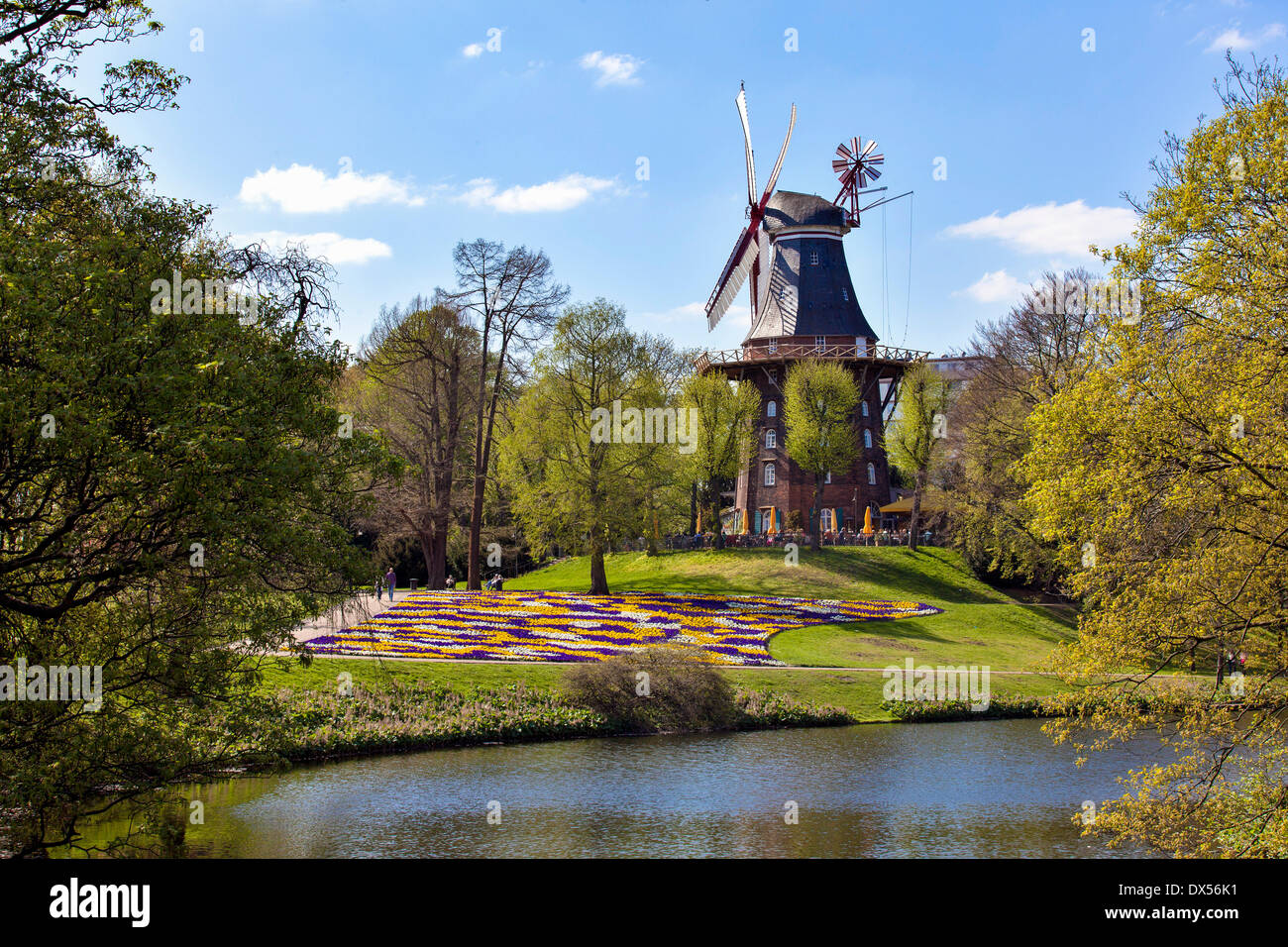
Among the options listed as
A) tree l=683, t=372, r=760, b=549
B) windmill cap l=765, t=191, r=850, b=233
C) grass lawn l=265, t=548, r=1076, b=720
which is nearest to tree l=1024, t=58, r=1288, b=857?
grass lawn l=265, t=548, r=1076, b=720

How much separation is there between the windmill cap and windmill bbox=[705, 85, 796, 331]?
2.01 ft

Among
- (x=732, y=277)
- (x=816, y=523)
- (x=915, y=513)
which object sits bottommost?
(x=816, y=523)

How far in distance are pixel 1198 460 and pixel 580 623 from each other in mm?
26204

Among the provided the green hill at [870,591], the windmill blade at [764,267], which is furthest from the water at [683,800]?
the windmill blade at [764,267]

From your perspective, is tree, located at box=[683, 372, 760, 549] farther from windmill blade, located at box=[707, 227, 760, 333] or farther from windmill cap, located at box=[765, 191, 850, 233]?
windmill cap, located at box=[765, 191, 850, 233]

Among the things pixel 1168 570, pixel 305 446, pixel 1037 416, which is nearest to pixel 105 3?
pixel 305 446

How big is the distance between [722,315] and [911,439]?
1441 cm

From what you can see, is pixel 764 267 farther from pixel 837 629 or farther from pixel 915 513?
pixel 837 629

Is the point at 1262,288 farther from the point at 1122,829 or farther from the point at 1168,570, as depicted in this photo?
the point at 1122,829

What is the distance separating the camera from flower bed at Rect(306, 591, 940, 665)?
30.3 metres

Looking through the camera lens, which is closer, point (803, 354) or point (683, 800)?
point (683, 800)

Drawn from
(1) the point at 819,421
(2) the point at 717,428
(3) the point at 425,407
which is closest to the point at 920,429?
(1) the point at 819,421

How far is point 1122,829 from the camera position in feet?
42.8

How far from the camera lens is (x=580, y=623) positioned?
1428 inches
